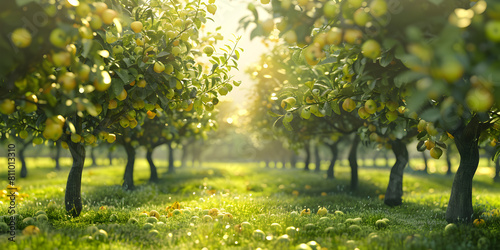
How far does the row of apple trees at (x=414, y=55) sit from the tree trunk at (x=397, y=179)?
3.09 m

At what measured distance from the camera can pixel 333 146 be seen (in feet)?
61.4

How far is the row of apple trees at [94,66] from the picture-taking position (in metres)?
3.39

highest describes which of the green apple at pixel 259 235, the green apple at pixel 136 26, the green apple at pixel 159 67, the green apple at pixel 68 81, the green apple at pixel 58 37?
the green apple at pixel 136 26

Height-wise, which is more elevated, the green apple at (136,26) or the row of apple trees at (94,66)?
the green apple at (136,26)

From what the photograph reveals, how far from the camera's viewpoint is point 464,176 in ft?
19.5

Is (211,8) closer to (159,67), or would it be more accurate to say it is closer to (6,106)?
(159,67)

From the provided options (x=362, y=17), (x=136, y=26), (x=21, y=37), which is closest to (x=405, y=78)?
(x=362, y=17)

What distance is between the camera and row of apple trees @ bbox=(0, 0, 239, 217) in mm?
3389

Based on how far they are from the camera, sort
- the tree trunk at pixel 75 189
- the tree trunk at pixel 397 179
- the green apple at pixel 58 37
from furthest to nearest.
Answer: the tree trunk at pixel 397 179, the tree trunk at pixel 75 189, the green apple at pixel 58 37

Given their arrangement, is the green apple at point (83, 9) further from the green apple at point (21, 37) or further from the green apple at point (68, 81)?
the green apple at point (68, 81)

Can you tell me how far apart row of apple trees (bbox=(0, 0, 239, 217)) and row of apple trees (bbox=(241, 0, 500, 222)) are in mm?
1805

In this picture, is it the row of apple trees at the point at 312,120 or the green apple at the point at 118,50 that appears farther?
the row of apple trees at the point at 312,120

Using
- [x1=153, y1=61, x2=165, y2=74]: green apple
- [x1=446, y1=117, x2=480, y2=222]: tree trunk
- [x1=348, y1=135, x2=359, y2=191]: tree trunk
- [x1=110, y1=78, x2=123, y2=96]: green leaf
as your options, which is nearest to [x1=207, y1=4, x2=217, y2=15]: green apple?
[x1=153, y1=61, x2=165, y2=74]: green apple

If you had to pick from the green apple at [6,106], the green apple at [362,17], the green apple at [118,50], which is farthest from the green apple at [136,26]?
the green apple at [362,17]
